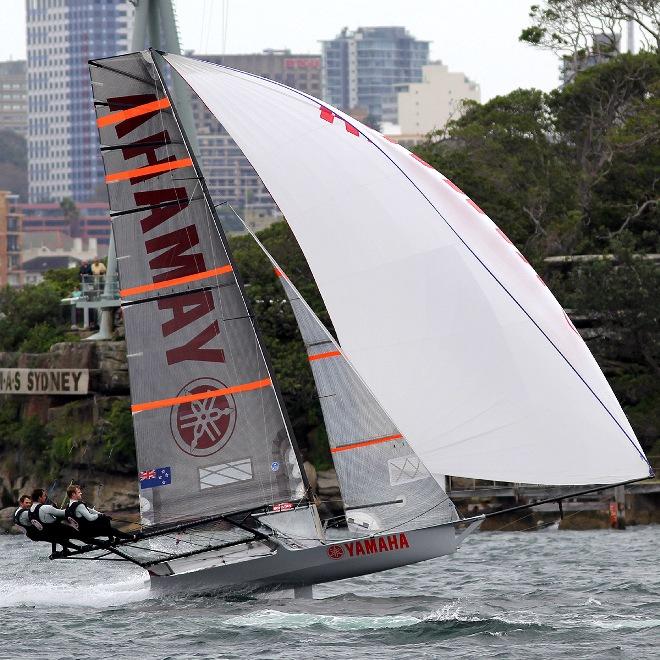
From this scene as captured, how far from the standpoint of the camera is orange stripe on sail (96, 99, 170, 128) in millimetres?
18094

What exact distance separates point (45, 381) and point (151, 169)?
22.5 m

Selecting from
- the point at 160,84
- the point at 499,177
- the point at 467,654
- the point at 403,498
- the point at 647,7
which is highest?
the point at 647,7

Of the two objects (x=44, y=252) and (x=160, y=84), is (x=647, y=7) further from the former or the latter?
(x=44, y=252)

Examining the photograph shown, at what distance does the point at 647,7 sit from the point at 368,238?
33.9 metres

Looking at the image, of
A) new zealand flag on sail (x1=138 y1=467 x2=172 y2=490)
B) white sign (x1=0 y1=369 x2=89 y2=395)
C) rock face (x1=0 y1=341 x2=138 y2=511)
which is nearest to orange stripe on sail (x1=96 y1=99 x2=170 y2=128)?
new zealand flag on sail (x1=138 y1=467 x2=172 y2=490)

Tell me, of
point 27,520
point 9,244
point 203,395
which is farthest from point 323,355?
point 9,244

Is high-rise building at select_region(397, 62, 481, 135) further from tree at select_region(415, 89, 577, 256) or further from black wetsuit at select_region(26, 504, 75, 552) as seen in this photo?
black wetsuit at select_region(26, 504, 75, 552)

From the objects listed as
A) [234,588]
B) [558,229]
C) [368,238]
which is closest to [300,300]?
[368,238]

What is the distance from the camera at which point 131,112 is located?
18.1m

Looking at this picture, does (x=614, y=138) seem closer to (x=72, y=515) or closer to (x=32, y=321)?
(x=32, y=321)

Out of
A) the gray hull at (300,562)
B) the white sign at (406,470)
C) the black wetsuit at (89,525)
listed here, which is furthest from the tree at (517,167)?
the black wetsuit at (89,525)

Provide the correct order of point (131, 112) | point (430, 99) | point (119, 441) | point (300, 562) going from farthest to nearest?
point (430, 99) < point (119, 441) < point (131, 112) < point (300, 562)

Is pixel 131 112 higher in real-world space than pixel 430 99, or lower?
lower

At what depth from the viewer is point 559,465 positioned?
16109 millimetres
